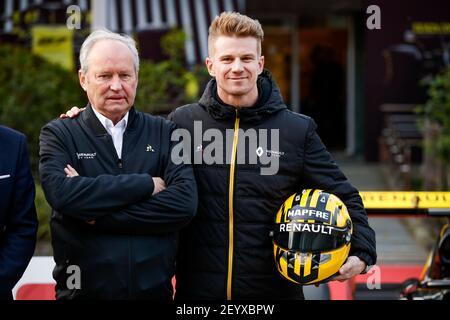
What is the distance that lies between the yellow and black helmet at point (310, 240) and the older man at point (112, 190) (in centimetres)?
42

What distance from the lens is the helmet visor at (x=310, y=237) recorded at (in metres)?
3.26

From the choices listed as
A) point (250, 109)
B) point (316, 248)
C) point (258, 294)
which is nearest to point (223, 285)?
point (258, 294)

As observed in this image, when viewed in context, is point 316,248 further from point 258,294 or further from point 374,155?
point 374,155

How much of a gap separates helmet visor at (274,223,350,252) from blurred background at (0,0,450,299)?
5.05 meters

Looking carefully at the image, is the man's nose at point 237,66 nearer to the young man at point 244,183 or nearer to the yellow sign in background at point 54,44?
the young man at point 244,183

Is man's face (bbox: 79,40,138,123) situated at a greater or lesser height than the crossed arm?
greater

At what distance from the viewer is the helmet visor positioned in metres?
3.26

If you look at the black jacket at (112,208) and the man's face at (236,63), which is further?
the man's face at (236,63)

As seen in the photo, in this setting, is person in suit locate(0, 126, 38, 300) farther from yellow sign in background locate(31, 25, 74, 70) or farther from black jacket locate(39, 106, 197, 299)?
yellow sign in background locate(31, 25, 74, 70)

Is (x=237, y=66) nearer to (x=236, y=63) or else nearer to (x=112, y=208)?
(x=236, y=63)

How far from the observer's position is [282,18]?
14.6 m

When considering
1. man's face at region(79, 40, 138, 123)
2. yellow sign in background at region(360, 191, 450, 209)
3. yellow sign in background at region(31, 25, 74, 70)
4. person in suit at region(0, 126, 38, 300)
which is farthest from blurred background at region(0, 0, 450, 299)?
man's face at region(79, 40, 138, 123)

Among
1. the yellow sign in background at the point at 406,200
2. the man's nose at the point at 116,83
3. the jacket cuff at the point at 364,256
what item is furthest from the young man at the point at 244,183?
the yellow sign in background at the point at 406,200
